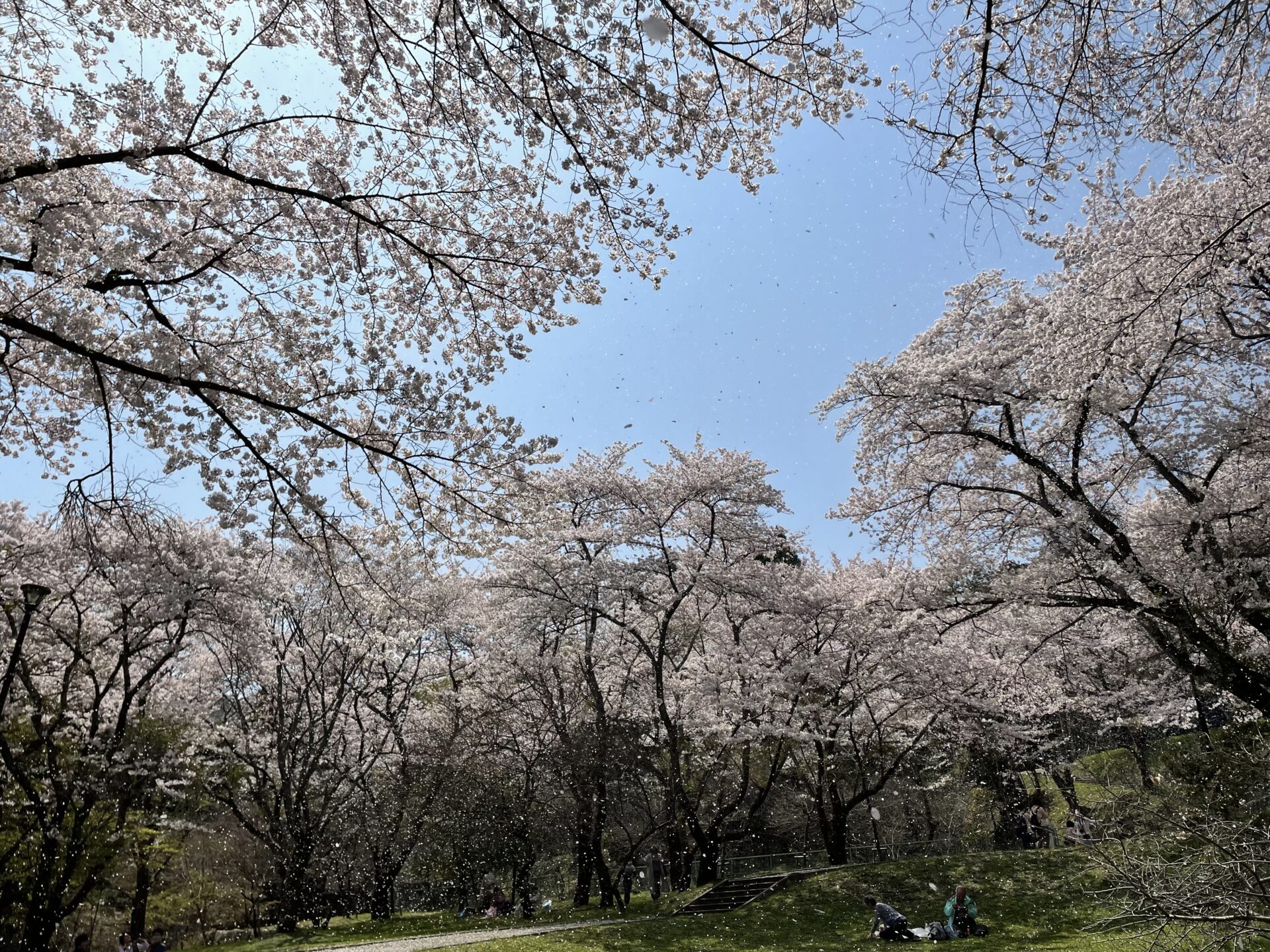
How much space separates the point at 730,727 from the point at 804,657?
270 centimetres

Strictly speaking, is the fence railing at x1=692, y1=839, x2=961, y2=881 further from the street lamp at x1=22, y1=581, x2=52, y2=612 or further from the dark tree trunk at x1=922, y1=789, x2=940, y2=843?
the street lamp at x1=22, y1=581, x2=52, y2=612

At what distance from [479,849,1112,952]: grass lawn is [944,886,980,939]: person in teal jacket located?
0.41 meters

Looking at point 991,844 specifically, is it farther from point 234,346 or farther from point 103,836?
point 234,346

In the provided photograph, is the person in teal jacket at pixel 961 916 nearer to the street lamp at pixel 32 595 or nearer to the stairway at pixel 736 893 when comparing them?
the stairway at pixel 736 893

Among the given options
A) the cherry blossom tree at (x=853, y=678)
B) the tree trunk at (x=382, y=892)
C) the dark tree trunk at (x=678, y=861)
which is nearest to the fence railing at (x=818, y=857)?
the cherry blossom tree at (x=853, y=678)

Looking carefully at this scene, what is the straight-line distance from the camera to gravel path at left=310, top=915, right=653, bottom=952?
37.0 ft

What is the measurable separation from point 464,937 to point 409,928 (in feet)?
13.4

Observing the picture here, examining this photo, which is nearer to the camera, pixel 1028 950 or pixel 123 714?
pixel 1028 950

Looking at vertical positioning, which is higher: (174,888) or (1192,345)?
(1192,345)

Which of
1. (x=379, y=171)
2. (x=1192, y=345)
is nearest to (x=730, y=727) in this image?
(x=1192, y=345)

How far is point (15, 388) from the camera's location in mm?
6688

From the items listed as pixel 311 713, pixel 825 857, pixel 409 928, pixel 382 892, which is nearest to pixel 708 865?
pixel 825 857

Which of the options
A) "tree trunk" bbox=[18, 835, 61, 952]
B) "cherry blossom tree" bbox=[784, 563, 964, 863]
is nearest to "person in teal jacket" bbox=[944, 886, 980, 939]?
"cherry blossom tree" bbox=[784, 563, 964, 863]

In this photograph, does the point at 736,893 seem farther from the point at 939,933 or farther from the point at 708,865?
the point at 939,933
